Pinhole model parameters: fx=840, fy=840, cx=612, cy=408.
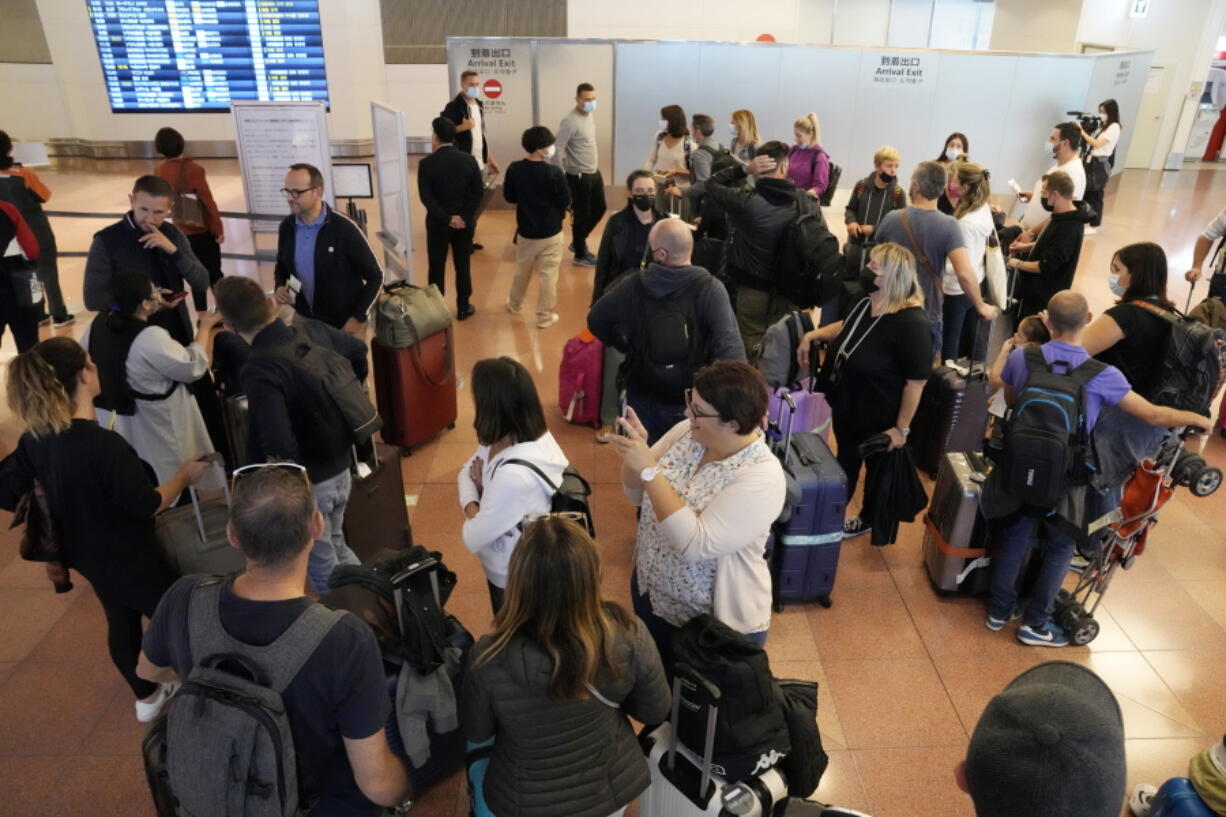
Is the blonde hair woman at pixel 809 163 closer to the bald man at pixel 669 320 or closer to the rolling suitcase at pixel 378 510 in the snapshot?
the bald man at pixel 669 320

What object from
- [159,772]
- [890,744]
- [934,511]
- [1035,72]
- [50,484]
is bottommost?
[890,744]

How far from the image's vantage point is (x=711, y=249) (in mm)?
6098

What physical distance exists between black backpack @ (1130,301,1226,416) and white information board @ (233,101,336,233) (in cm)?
552

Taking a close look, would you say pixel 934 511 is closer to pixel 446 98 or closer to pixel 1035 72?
pixel 1035 72

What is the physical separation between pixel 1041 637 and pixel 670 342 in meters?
2.11

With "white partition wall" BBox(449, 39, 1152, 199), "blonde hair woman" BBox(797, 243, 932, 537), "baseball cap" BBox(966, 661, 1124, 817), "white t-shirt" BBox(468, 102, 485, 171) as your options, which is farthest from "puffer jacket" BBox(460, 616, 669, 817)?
"white partition wall" BBox(449, 39, 1152, 199)

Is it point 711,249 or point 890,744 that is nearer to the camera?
point 890,744

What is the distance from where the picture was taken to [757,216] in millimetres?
5102

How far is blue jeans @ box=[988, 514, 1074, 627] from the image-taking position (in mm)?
3588

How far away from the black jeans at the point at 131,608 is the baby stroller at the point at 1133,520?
12.3ft

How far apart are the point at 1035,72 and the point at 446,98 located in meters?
9.21

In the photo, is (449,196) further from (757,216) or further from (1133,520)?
(1133,520)

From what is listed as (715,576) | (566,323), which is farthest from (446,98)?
(715,576)

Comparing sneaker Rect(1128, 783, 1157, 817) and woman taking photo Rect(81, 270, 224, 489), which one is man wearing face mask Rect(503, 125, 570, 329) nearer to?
woman taking photo Rect(81, 270, 224, 489)
